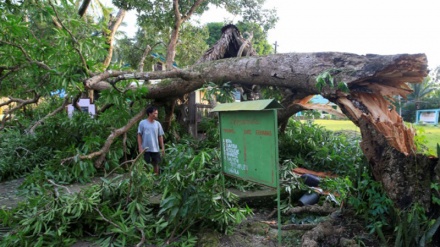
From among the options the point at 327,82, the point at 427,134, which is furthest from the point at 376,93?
the point at 427,134

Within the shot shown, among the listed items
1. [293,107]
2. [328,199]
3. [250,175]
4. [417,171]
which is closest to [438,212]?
[417,171]

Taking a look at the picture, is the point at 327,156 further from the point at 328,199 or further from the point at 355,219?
the point at 355,219

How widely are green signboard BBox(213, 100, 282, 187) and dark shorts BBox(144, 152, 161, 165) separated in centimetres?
248

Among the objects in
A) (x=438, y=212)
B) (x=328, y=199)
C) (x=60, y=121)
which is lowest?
(x=328, y=199)

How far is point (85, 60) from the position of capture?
463 centimetres

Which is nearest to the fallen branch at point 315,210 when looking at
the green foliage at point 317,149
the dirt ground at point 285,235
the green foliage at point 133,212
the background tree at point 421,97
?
the dirt ground at point 285,235

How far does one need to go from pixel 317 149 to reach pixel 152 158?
10.7 feet

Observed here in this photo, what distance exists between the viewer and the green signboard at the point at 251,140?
280 centimetres

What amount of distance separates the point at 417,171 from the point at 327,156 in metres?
3.10

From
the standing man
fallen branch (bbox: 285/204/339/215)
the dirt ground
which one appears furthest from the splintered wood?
the standing man

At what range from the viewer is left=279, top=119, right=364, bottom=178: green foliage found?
579cm

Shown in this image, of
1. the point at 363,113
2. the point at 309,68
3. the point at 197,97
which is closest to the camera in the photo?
the point at 363,113

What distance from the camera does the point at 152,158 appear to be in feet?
18.9

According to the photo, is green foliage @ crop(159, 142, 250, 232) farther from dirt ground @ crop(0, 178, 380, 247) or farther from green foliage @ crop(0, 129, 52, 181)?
green foliage @ crop(0, 129, 52, 181)
